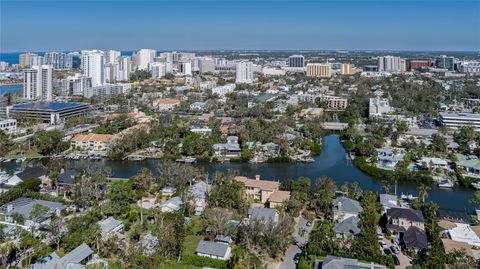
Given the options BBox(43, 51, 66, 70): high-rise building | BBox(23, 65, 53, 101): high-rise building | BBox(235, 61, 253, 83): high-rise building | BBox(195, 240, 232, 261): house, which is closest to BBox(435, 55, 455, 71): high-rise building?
BBox(235, 61, 253, 83): high-rise building

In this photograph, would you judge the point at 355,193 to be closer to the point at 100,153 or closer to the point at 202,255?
the point at 202,255

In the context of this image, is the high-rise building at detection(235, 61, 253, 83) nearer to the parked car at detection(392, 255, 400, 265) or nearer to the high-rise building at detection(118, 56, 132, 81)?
the high-rise building at detection(118, 56, 132, 81)

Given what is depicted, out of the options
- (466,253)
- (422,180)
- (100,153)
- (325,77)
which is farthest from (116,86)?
(466,253)

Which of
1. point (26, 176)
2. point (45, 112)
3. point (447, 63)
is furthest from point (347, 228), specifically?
point (447, 63)

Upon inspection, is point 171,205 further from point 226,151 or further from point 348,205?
point 226,151

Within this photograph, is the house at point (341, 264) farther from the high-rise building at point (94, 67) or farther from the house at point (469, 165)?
the high-rise building at point (94, 67)

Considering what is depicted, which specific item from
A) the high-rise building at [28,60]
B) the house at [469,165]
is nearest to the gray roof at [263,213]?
the house at [469,165]
